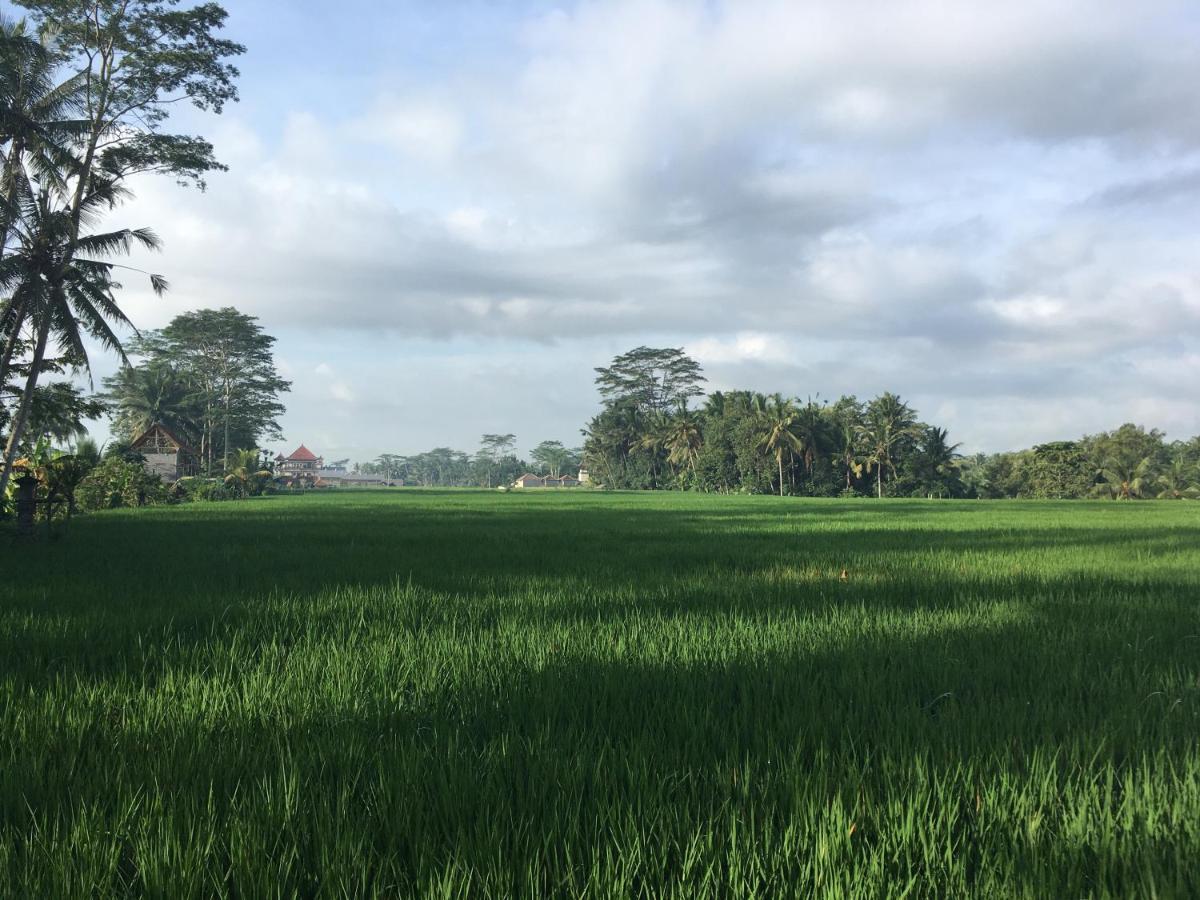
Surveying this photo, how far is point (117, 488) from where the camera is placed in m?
23.1

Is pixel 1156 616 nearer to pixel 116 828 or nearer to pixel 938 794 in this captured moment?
pixel 938 794

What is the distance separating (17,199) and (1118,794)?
1950cm

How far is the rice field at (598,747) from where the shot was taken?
142 cm

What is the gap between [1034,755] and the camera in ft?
6.21

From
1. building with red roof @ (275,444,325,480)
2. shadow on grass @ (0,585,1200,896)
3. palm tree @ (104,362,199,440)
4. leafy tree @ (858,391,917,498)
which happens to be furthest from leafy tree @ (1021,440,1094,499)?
building with red roof @ (275,444,325,480)

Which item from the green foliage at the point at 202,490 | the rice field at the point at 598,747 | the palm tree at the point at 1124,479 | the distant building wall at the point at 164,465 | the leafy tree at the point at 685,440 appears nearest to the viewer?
the rice field at the point at 598,747

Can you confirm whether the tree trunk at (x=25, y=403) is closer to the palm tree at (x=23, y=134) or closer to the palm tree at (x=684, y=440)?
the palm tree at (x=23, y=134)

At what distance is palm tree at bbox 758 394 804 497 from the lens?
51094 mm

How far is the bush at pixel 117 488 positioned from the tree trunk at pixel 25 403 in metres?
6.57

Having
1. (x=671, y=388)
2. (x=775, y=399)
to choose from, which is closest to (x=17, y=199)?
(x=775, y=399)

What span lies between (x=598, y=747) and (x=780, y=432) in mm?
51101

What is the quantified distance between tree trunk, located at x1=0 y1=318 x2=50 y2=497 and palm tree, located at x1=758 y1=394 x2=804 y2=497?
4377 centimetres

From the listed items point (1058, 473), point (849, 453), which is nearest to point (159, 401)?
point (849, 453)

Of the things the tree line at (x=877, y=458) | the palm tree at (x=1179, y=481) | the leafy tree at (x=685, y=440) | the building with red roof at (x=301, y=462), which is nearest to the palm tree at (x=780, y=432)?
the tree line at (x=877, y=458)
